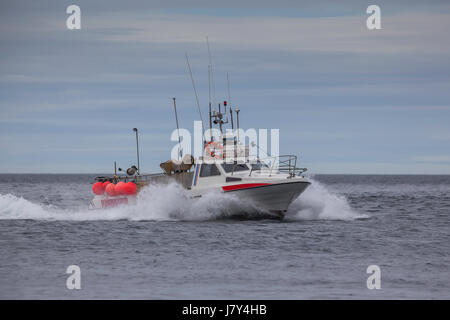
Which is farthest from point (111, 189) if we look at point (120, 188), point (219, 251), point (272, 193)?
point (219, 251)

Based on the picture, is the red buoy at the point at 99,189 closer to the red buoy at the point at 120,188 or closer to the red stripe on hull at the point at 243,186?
the red buoy at the point at 120,188

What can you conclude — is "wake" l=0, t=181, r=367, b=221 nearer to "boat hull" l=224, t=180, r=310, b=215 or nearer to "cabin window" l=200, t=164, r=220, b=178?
"boat hull" l=224, t=180, r=310, b=215

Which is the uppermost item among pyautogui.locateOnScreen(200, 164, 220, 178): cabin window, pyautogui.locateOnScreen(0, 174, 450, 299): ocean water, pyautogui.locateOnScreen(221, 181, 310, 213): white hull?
pyautogui.locateOnScreen(200, 164, 220, 178): cabin window

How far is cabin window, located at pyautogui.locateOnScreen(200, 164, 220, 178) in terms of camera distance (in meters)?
26.3

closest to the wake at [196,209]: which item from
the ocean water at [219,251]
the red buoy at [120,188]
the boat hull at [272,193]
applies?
the ocean water at [219,251]

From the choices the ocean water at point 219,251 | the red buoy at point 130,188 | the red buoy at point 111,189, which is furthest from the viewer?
the red buoy at point 111,189

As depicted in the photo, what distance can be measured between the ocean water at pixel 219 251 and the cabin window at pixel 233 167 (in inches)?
48.3

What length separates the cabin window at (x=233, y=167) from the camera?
26205 millimetres

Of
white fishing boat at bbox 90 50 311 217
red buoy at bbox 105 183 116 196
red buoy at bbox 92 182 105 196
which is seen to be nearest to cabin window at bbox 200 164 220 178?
white fishing boat at bbox 90 50 311 217

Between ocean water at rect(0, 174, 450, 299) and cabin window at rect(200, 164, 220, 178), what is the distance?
38.9 inches

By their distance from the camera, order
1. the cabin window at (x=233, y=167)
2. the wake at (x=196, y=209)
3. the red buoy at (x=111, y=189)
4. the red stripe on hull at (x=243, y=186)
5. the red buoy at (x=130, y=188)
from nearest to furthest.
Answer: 1. the red stripe on hull at (x=243, y=186)
2. the wake at (x=196, y=209)
3. the cabin window at (x=233, y=167)
4. the red buoy at (x=130, y=188)
5. the red buoy at (x=111, y=189)

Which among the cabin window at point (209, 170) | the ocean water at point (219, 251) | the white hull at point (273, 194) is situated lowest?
the ocean water at point (219, 251)

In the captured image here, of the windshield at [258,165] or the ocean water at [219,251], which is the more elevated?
the windshield at [258,165]

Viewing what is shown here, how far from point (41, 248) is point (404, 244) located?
38.3 feet
